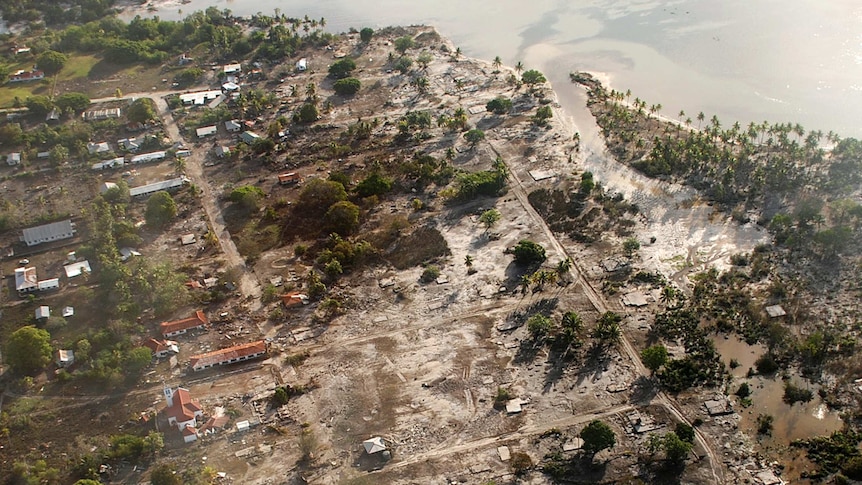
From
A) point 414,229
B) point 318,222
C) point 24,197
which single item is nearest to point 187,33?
point 24,197

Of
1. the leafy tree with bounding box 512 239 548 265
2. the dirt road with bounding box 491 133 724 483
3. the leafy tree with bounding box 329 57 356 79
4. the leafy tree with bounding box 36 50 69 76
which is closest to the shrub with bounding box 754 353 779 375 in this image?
the dirt road with bounding box 491 133 724 483

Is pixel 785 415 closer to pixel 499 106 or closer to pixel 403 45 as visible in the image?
pixel 499 106

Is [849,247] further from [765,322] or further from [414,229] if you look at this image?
[414,229]

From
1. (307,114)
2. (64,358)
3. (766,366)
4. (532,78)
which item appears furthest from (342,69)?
(766,366)

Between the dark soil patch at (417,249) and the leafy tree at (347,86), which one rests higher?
the leafy tree at (347,86)

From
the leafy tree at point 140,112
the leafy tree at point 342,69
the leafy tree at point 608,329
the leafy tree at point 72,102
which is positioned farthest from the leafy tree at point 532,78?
the leafy tree at point 72,102

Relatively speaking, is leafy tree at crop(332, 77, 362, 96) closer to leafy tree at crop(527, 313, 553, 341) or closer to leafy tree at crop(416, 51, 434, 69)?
leafy tree at crop(416, 51, 434, 69)

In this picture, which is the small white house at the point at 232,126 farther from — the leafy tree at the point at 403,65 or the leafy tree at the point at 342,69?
the leafy tree at the point at 403,65
